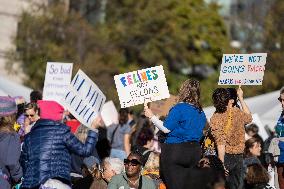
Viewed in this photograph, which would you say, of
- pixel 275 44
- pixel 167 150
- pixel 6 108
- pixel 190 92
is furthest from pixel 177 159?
pixel 275 44

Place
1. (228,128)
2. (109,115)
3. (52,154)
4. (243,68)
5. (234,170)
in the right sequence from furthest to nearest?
(109,115) → (243,68) → (228,128) → (234,170) → (52,154)

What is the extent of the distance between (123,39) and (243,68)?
28.6 meters

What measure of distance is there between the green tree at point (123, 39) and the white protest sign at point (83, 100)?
19413mm

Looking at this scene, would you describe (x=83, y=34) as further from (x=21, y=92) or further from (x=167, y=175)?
(x=167, y=175)

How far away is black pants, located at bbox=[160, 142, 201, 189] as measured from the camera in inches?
420

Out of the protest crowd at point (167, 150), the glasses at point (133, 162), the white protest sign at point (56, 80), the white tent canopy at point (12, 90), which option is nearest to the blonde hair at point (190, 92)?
the protest crowd at point (167, 150)

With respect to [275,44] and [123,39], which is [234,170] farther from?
[123,39]

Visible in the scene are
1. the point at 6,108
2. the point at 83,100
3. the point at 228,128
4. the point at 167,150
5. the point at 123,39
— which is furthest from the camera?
the point at 123,39

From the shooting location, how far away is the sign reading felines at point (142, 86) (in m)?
11.7

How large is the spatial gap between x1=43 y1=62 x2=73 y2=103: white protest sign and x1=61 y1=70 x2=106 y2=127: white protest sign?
12.3 feet

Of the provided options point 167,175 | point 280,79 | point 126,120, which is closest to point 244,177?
point 167,175

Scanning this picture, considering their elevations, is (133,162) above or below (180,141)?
below

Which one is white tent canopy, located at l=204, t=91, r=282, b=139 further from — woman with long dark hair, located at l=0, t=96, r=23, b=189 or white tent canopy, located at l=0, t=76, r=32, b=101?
woman with long dark hair, located at l=0, t=96, r=23, b=189

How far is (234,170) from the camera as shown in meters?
11.1
